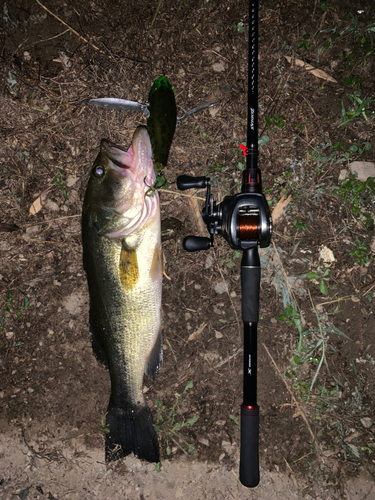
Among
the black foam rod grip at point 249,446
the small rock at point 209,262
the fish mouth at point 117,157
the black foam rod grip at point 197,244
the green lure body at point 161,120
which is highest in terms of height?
the green lure body at point 161,120

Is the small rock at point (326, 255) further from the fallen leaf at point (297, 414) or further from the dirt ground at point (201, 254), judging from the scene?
the fallen leaf at point (297, 414)

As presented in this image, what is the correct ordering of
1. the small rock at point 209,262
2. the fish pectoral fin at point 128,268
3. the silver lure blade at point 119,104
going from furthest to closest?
the small rock at point 209,262 → the silver lure blade at point 119,104 → the fish pectoral fin at point 128,268

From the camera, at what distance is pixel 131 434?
2982 millimetres

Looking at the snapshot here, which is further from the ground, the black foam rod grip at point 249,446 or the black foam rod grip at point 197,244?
the black foam rod grip at point 197,244

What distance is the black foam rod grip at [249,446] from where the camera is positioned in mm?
2629

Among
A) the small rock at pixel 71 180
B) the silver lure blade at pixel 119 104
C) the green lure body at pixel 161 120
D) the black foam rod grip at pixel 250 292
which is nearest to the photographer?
the black foam rod grip at pixel 250 292

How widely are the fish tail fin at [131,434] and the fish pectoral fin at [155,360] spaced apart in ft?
1.00

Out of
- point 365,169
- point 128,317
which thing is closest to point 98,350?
point 128,317

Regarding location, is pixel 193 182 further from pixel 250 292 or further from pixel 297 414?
pixel 297 414

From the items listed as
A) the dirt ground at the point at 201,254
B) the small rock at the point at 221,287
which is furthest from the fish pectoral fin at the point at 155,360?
the small rock at the point at 221,287

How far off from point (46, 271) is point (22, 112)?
5.13 feet

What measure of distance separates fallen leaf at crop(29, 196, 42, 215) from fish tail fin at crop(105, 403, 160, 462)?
1940mm

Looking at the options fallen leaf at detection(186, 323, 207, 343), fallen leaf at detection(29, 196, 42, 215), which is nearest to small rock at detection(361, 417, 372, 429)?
fallen leaf at detection(186, 323, 207, 343)

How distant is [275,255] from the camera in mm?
3158
